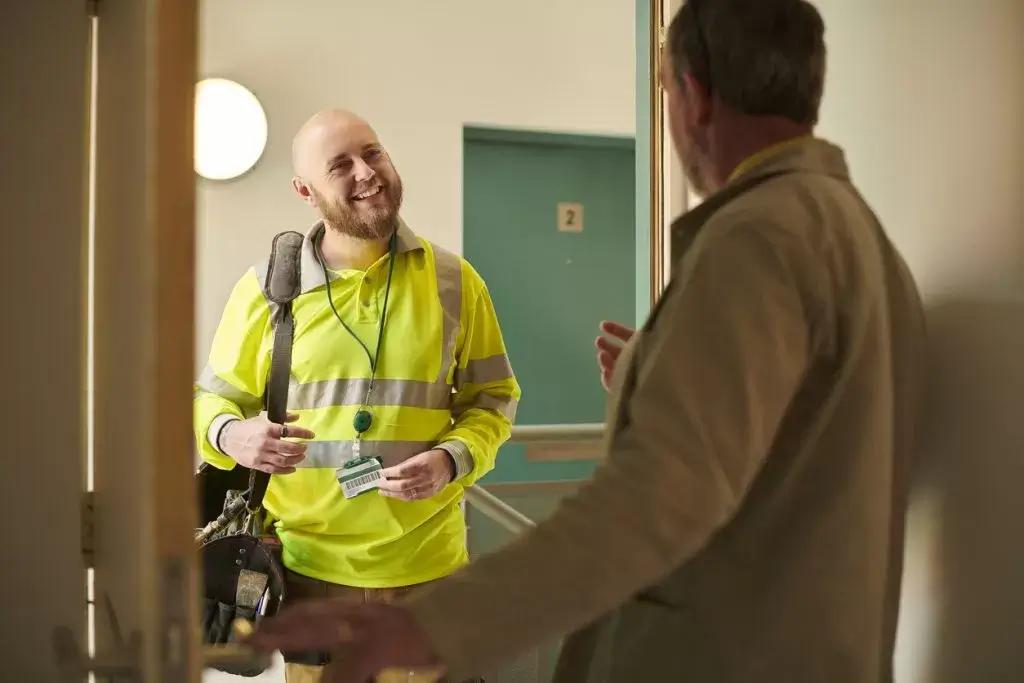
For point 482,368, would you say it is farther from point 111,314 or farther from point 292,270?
point 111,314

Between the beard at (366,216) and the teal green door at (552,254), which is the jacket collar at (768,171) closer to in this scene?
the beard at (366,216)

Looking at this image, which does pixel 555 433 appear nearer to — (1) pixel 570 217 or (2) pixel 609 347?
(1) pixel 570 217

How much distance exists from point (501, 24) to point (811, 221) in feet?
7.47

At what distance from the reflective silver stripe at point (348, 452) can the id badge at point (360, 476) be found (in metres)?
0.03

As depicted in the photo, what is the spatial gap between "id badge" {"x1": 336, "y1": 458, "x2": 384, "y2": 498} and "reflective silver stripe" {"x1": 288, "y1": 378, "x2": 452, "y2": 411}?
0.38ft

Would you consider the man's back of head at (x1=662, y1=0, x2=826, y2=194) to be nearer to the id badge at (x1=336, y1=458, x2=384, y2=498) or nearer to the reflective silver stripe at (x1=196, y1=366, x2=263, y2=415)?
the id badge at (x1=336, y1=458, x2=384, y2=498)

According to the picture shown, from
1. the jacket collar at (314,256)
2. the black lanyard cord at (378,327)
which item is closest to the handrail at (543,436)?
the black lanyard cord at (378,327)

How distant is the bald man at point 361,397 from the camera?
5.18 ft

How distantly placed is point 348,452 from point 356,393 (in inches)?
4.2

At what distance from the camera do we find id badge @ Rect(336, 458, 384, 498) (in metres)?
1.56

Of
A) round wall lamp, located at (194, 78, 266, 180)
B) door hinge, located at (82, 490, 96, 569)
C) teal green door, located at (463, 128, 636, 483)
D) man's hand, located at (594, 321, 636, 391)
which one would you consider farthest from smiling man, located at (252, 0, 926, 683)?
teal green door, located at (463, 128, 636, 483)

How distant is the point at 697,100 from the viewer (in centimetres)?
84

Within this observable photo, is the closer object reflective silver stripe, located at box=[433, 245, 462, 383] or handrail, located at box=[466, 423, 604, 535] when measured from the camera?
reflective silver stripe, located at box=[433, 245, 462, 383]

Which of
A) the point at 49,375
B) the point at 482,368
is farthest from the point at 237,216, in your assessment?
the point at 49,375
